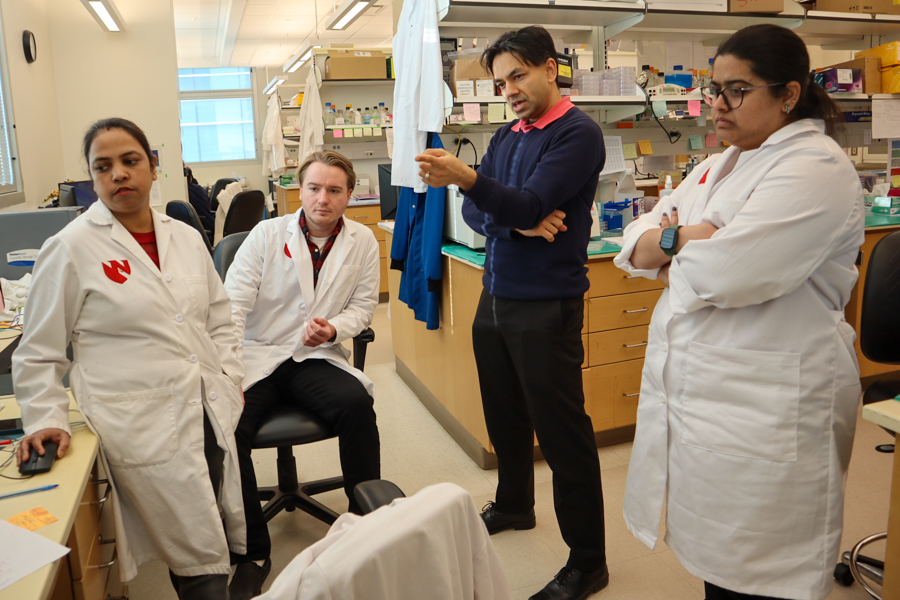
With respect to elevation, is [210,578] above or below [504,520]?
above

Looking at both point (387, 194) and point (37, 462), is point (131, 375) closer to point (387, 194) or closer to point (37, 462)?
point (37, 462)

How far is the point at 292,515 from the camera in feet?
7.85

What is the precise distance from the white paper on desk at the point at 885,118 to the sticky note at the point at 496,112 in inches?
88.3

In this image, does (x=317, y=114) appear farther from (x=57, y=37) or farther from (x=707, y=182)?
(x=707, y=182)

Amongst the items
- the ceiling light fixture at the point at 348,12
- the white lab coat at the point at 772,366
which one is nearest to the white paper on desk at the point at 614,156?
the white lab coat at the point at 772,366

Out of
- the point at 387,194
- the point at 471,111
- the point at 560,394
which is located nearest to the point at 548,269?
the point at 560,394

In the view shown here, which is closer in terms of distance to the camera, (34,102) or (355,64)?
(34,102)

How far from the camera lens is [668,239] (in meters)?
1.36

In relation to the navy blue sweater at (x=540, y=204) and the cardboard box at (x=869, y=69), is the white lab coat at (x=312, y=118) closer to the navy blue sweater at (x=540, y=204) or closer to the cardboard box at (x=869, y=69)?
the cardboard box at (x=869, y=69)

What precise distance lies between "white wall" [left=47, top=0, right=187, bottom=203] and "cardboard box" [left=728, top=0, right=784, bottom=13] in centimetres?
418

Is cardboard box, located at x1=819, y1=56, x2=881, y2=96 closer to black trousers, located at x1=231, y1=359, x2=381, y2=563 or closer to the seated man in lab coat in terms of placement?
the seated man in lab coat

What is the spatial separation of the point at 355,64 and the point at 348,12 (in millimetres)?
860

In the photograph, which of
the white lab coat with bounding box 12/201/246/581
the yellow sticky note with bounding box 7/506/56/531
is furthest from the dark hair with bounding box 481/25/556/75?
the yellow sticky note with bounding box 7/506/56/531

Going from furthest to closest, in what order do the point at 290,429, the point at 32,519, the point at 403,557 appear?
the point at 290,429
the point at 32,519
the point at 403,557
